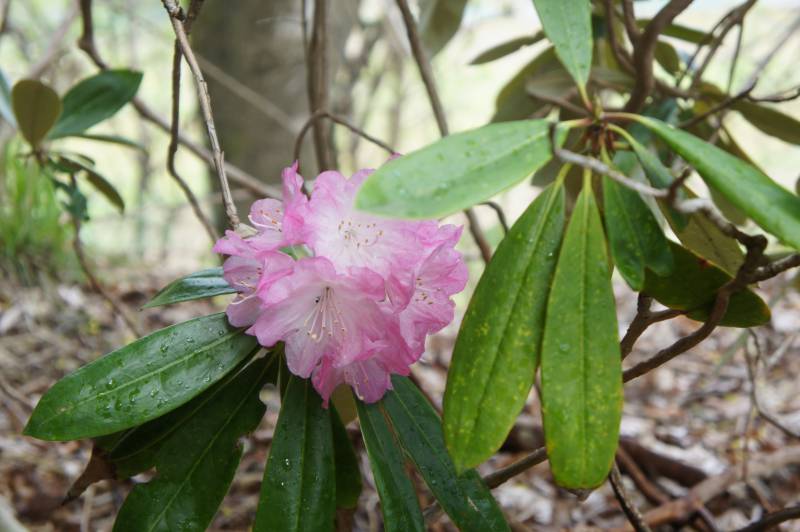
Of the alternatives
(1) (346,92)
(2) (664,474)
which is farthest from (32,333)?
(2) (664,474)

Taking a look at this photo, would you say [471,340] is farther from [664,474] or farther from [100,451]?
[664,474]

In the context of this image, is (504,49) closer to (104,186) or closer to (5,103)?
(104,186)

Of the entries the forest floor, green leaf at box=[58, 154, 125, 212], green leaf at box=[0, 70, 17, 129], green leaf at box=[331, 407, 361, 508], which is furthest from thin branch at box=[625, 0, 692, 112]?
green leaf at box=[0, 70, 17, 129]

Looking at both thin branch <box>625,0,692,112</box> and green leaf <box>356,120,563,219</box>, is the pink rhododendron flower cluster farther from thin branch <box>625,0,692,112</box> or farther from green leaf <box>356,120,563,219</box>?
thin branch <box>625,0,692,112</box>

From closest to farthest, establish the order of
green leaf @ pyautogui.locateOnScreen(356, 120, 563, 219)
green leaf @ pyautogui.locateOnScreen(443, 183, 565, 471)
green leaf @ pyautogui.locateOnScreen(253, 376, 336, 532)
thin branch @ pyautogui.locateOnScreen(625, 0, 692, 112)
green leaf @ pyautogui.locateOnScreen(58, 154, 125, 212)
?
green leaf @ pyautogui.locateOnScreen(356, 120, 563, 219) → green leaf @ pyautogui.locateOnScreen(443, 183, 565, 471) → green leaf @ pyautogui.locateOnScreen(253, 376, 336, 532) → thin branch @ pyautogui.locateOnScreen(625, 0, 692, 112) → green leaf @ pyautogui.locateOnScreen(58, 154, 125, 212)

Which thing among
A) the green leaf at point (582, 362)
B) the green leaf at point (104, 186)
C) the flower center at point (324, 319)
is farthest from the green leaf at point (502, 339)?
the green leaf at point (104, 186)

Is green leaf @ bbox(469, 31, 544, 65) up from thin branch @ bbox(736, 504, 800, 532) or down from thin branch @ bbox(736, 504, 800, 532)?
up

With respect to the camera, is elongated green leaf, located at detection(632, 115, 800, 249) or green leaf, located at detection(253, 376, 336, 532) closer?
elongated green leaf, located at detection(632, 115, 800, 249)
